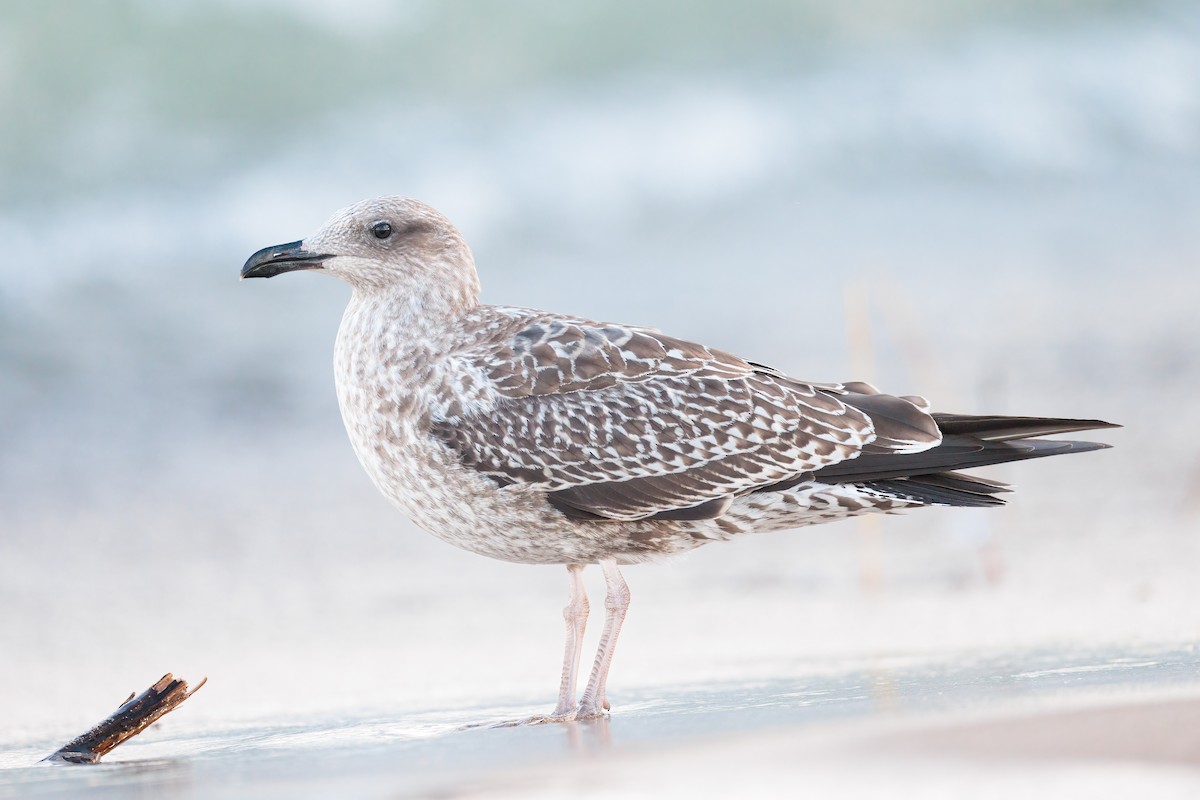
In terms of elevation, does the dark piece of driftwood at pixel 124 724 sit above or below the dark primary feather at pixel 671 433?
below

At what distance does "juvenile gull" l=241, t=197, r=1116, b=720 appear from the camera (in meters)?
5.35

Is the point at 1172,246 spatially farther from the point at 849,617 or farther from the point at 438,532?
the point at 438,532

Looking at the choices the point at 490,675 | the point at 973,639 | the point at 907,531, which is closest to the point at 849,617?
the point at 973,639

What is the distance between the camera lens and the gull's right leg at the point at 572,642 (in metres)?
5.22

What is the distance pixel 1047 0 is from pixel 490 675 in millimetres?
16832

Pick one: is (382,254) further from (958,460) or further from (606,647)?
(958,460)

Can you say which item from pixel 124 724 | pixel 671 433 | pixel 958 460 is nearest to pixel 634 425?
pixel 671 433

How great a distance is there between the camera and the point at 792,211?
55.2 ft

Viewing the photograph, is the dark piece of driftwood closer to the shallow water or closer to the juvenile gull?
the shallow water

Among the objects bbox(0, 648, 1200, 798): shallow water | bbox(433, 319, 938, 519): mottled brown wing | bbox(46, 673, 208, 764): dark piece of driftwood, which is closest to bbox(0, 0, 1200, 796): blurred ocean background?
bbox(0, 648, 1200, 798): shallow water

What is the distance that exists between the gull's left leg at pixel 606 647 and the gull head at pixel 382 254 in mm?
1222

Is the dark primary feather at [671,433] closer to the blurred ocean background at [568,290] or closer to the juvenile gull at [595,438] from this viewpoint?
the juvenile gull at [595,438]

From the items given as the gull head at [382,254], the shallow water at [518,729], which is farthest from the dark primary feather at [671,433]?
the shallow water at [518,729]

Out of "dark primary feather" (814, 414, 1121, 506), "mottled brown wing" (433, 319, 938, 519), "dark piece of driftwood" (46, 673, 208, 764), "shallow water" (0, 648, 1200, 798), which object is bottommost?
"shallow water" (0, 648, 1200, 798)
